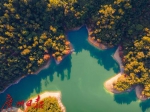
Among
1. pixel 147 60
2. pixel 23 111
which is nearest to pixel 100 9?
pixel 147 60

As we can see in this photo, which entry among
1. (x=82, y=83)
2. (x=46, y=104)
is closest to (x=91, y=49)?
(x=82, y=83)

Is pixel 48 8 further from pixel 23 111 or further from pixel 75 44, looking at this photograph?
pixel 23 111

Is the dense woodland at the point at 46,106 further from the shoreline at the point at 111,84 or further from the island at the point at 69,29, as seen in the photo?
the shoreline at the point at 111,84

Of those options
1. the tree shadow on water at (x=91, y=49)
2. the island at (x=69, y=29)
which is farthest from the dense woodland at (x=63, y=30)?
the tree shadow on water at (x=91, y=49)

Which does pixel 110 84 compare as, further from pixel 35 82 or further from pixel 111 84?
pixel 35 82

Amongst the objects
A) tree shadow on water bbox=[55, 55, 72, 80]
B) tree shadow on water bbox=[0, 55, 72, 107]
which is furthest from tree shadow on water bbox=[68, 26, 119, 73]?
tree shadow on water bbox=[0, 55, 72, 107]

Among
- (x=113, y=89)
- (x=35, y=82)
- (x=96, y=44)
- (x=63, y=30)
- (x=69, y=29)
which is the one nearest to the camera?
(x=63, y=30)

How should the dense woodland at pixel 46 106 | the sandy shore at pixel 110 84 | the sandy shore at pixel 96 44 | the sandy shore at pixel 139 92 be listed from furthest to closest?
the sandy shore at pixel 96 44 → the sandy shore at pixel 110 84 → the sandy shore at pixel 139 92 → the dense woodland at pixel 46 106
